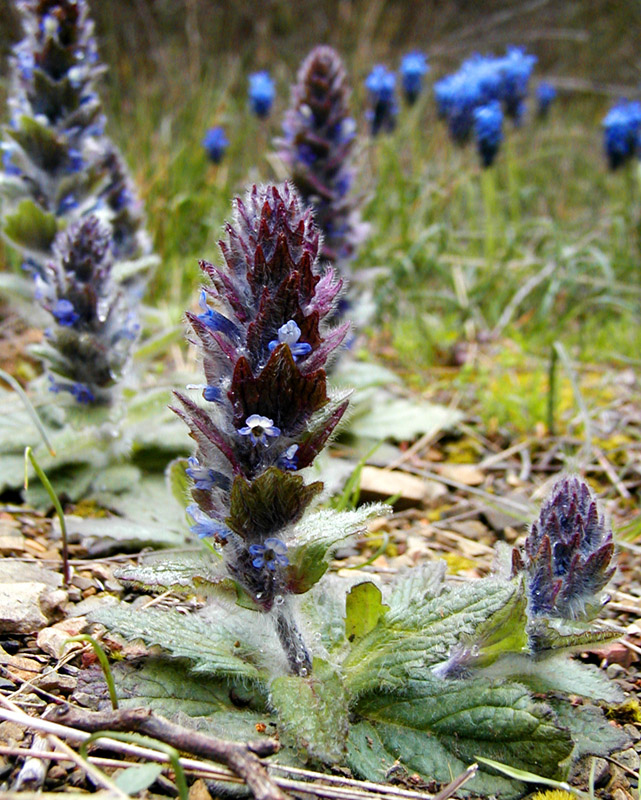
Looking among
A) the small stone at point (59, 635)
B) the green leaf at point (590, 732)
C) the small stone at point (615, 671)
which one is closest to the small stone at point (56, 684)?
the small stone at point (59, 635)

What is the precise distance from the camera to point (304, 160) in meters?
Answer: 3.49

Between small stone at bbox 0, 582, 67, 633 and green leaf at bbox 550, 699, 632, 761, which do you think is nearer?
green leaf at bbox 550, 699, 632, 761

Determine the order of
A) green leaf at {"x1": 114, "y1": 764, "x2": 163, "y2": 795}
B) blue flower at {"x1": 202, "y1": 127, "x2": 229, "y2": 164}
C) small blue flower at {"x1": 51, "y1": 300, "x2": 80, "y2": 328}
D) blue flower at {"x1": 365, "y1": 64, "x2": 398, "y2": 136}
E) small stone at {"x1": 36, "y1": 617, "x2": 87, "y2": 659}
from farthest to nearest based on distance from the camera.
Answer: blue flower at {"x1": 202, "y1": 127, "x2": 229, "y2": 164}, blue flower at {"x1": 365, "y1": 64, "x2": 398, "y2": 136}, small blue flower at {"x1": 51, "y1": 300, "x2": 80, "y2": 328}, small stone at {"x1": 36, "y1": 617, "x2": 87, "y2": 659}, green leaf at {"x1": 114, "y1": 764, "x2": 163, "y2": 795}

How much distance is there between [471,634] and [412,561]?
0.94 m

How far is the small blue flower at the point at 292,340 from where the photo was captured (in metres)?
1.31

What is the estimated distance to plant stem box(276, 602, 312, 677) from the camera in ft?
4.87

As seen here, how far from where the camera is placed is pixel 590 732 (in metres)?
1.49

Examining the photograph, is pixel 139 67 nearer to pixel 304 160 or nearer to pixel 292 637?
pixel 304 160

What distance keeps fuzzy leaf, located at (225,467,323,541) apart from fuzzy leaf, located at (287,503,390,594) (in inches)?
2.1

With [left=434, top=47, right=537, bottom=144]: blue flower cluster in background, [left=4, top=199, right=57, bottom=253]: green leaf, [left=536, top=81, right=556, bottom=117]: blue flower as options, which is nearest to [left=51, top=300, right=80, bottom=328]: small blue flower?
[left=4, top=199, right=57, bottom=253]: green leaf

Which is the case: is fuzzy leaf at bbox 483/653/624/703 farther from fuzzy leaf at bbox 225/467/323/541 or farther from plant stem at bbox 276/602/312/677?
fuzzy leaf at bbox 225/467/323/541

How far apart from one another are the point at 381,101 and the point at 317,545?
4718 millimetres

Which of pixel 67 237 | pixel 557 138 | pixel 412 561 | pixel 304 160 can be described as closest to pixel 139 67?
pixel 557 138

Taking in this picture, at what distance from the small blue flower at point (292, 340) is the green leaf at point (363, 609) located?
1.76 ft
